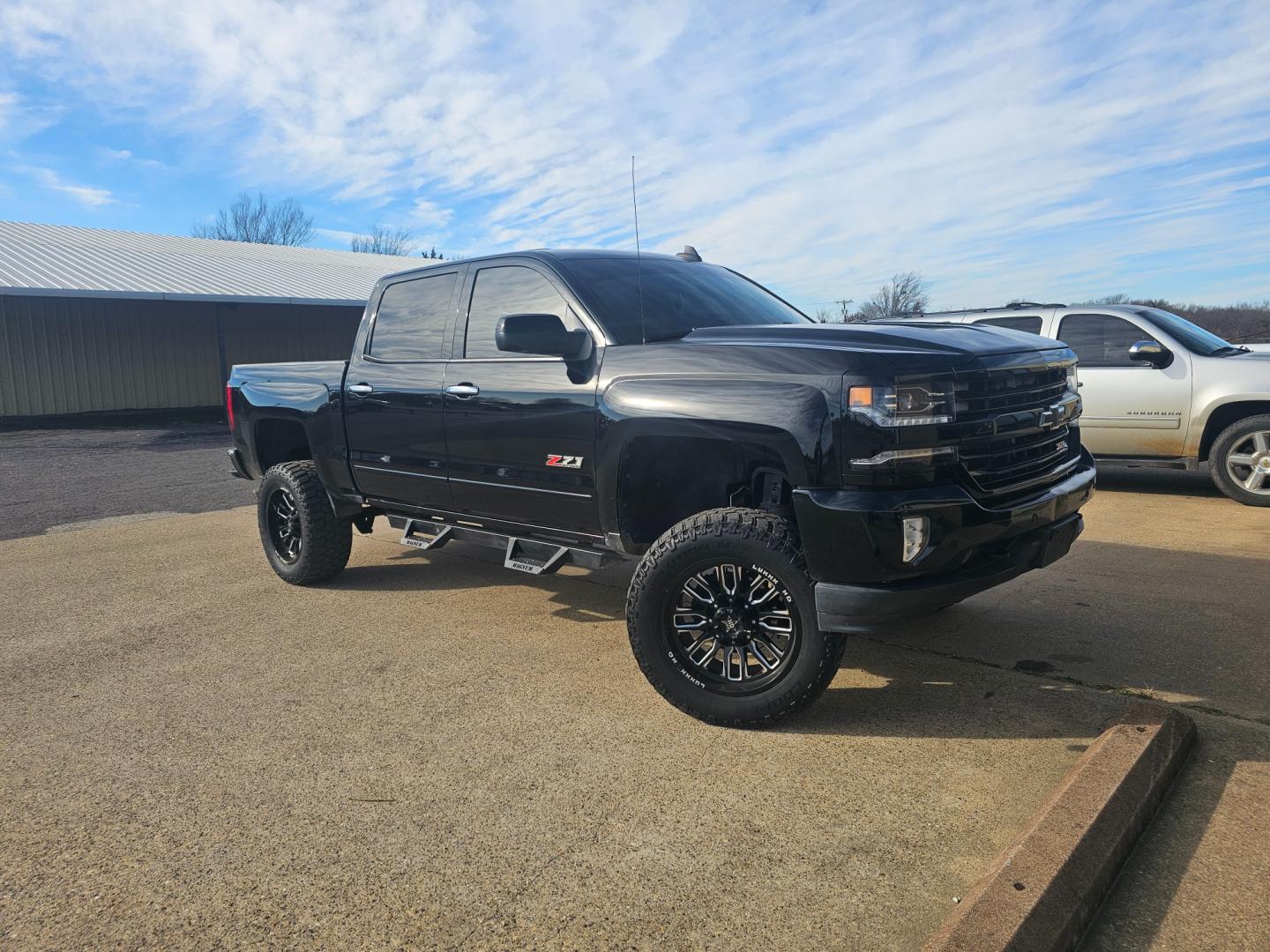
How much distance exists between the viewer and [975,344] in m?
3.56

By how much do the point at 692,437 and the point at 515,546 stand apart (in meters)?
1.38

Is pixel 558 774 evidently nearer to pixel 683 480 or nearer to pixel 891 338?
pixel 683 480

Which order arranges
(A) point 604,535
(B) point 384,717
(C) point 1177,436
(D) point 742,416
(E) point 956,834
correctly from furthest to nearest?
1. (C) point 1177,436
2. (A) point 604,535
3. (B) point 384,717
4. (D) point 742,416
5. (E) point 956,834

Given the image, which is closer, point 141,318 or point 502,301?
point 502,301

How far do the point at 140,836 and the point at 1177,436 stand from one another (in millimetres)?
8648

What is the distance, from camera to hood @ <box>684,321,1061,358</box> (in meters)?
3.41

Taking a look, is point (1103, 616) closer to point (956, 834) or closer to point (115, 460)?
point (956, 834)

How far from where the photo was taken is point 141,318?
78.4 ft

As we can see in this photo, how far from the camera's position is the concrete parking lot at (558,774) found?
7.83 ft

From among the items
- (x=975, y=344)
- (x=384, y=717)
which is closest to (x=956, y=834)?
(x=975, y=344)

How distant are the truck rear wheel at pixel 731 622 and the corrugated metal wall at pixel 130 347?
846 inches

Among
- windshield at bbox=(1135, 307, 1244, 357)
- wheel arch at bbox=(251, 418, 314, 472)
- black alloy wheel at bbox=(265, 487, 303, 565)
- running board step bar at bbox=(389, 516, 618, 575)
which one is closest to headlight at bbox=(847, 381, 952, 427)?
running board step bar at bbox=(389, 516, 618, 575)

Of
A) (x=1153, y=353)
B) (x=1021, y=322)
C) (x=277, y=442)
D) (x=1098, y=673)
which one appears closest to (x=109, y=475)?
(x=277, y=442)

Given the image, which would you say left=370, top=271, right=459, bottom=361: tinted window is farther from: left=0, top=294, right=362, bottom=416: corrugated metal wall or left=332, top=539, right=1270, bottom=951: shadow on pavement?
left=0, top=294, right=362, bottom=416: corrugated metal wall
